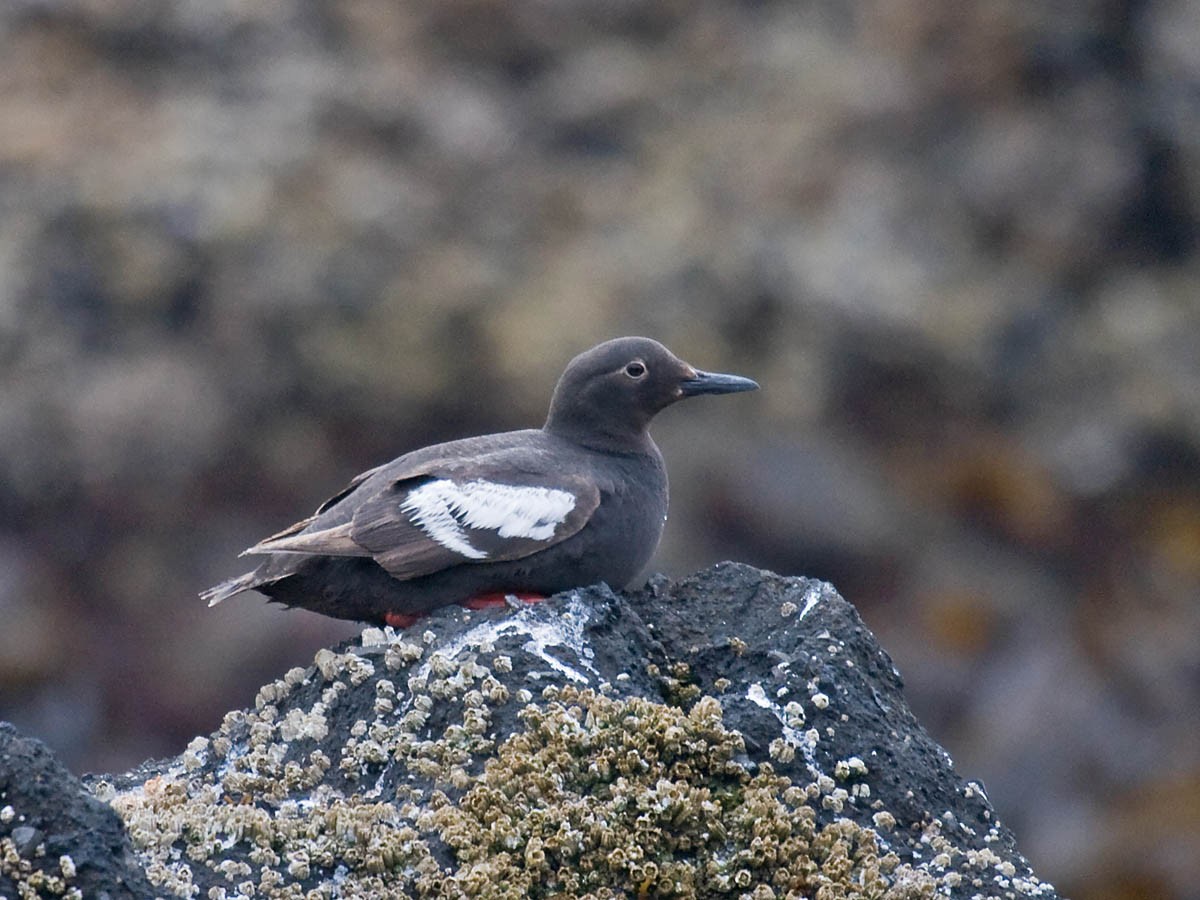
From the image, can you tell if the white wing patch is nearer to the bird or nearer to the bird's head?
the bird

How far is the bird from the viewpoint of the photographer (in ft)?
21.2

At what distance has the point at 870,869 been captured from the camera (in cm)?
471

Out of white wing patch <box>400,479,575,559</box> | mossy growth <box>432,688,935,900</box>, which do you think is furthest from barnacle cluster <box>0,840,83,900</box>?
white wing patch <box>400,479,575,559</box>

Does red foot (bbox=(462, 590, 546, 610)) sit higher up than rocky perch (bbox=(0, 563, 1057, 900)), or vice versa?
rocky perch (bbox=(0, 563, 1057, 900))

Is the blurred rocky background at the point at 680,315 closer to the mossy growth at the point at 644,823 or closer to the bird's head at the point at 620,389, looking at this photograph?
the bird's head at the point at 620,389

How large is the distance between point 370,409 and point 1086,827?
6.51m

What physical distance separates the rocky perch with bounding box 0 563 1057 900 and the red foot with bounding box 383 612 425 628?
2.40 ft

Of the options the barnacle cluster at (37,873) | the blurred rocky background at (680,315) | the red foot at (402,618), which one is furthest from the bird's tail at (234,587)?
the blurred rocky background at (680,315)

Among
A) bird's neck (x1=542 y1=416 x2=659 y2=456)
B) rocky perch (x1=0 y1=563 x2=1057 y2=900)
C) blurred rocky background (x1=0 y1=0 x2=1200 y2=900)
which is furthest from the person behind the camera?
blurred rocky background (x1=0 y1=0 x2=1200 y2=900)

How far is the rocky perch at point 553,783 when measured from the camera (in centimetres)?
448

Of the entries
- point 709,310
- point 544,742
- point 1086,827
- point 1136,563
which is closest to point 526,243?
point 709,310

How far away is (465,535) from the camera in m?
6.45

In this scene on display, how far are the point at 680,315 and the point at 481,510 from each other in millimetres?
8288

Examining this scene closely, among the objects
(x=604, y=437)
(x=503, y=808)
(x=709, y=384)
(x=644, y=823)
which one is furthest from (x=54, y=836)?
(x=709, y=384)
